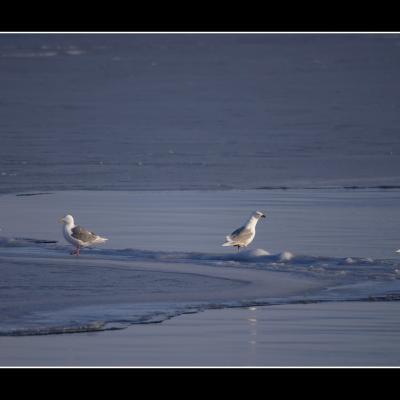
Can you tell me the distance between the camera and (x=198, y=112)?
3266 cm

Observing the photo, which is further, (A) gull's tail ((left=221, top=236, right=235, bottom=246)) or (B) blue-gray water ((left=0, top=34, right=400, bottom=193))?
(B) blue-gray water ((left=0, top=34, right=400, bottom=193))

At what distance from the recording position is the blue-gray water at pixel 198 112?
66.9 ft

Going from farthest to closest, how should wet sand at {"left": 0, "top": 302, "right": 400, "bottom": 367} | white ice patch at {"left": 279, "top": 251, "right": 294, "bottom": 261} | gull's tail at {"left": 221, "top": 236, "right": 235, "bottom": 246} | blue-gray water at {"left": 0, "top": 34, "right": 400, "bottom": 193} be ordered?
blue-gray water at {"left": 0, "top": 34, "right": 400, "bottom": 193} → gull's tail at {"left": 221, "top": 236, "right": 235, "bottom": 246} → white ice patch at {"left": 279, "top": 251, "right": 294, "bottom": 261} → wet sand at {"left": 0, "top": 302, "right": 400, "bottom": 367}

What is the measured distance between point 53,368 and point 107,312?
1862 mm

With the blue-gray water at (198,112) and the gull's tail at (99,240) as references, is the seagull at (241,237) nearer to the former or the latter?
the gull's tail at (99,240)

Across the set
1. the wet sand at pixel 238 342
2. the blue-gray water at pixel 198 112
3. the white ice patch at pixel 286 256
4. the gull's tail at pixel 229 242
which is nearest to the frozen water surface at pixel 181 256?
the white ice patch at pixel 286 256

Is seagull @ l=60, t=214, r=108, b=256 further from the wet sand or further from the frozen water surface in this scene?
the wet sand

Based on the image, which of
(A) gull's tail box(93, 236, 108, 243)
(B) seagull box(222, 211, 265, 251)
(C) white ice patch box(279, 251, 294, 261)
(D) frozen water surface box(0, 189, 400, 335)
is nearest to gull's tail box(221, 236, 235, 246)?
(B) seagull box(222, 211, 265, 251)

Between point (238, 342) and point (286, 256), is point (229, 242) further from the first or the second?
point (238, 342)

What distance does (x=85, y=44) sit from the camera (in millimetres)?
59281

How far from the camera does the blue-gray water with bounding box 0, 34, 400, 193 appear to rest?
66.9 feet

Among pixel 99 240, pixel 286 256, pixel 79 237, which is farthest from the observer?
pixel 99 240

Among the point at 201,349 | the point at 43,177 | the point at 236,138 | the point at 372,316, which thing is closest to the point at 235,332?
the point at 201,349

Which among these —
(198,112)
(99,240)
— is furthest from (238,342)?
(198,112)
